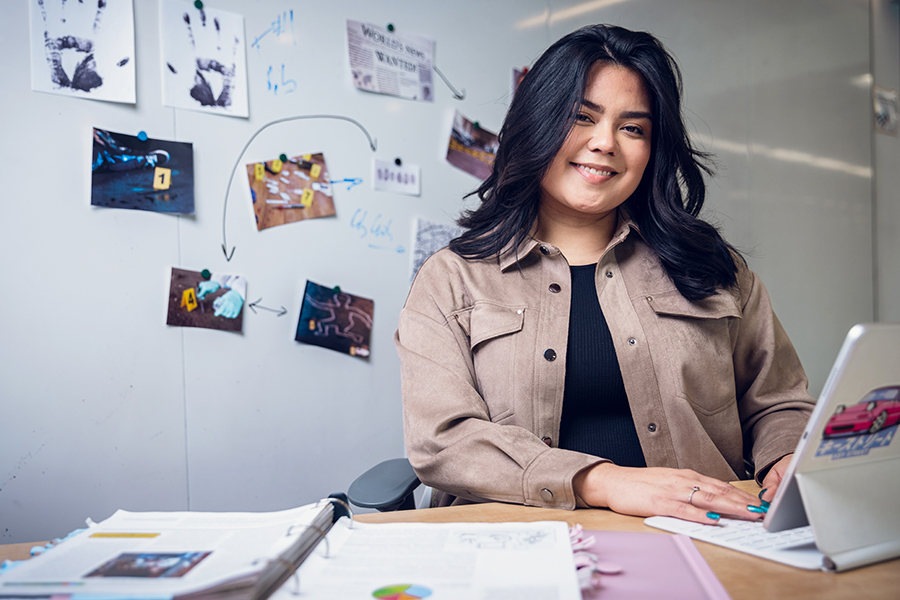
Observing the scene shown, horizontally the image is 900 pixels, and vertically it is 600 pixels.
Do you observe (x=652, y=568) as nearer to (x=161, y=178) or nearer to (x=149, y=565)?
(x=149, y=565)

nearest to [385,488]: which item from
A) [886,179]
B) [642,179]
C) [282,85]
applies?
[642,179]

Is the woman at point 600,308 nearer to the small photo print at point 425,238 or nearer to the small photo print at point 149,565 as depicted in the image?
the small photo print at point 149,565

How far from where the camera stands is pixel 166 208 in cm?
145

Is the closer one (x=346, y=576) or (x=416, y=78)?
(x=346, y=576)

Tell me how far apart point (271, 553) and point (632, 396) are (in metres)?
0.70

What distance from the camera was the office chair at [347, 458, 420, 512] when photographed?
104 cm

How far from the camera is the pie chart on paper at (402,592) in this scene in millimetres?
512

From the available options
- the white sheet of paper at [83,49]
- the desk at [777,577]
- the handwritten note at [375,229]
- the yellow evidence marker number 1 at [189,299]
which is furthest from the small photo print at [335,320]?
the desk at [777,577]

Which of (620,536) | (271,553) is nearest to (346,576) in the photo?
(271,553)

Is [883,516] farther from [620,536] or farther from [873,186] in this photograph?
[873,186]

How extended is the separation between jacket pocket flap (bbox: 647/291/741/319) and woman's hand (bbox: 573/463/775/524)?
0.38m

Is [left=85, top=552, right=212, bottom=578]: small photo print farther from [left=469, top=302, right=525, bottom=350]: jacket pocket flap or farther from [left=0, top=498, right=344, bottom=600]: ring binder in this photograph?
[left=469, top=302, right=525, bottom=350]: jacket pocket flap

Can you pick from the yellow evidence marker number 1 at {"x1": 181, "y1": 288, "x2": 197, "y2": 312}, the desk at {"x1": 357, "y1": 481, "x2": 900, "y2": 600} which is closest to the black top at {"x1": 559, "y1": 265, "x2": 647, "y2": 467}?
the desk at {"x1": 357, "y1": 481, "x2": 900, "y2": 600}

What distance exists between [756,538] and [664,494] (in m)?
0.12
